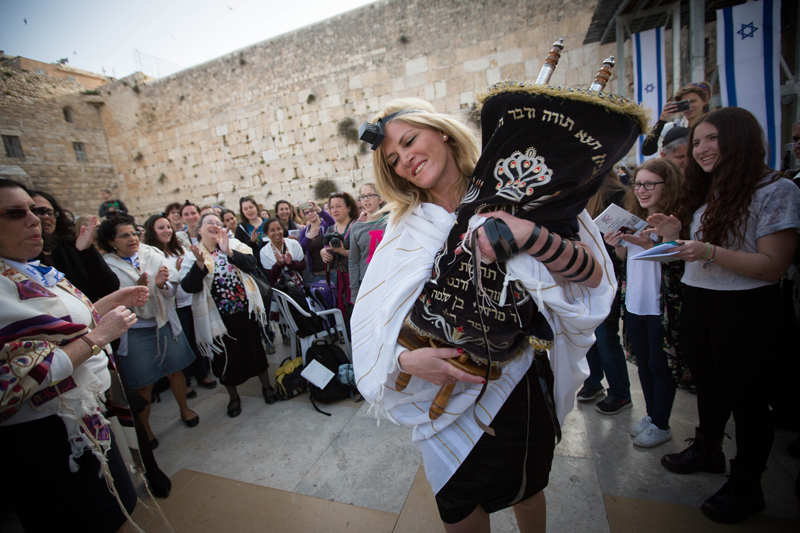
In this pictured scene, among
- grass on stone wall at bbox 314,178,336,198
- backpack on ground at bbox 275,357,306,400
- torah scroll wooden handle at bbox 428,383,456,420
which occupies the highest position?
grass on stone wall at bbox 314,178,336,198

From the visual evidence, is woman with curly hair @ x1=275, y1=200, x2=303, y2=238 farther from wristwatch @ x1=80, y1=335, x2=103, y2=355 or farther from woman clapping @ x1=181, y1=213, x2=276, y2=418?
wristwatch @ x1=80, y1=335, x2=103, y2=355

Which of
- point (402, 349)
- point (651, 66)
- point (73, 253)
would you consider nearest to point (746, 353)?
point (402, 349)

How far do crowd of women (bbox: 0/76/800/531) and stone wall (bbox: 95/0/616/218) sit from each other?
21.3 feet

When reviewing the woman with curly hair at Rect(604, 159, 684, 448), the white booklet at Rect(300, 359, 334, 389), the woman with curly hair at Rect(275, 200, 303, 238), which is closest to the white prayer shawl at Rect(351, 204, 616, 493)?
the woman with curly hair at Rect(604, 159, 684, 448)

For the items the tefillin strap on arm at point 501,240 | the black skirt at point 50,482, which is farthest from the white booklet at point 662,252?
the black skirt at point 50,482

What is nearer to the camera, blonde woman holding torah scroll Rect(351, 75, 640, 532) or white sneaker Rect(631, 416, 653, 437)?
blonde woman holding torah scroll Rect(351, 75, 640, 532)

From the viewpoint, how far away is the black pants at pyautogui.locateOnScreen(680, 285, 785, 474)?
1580mm

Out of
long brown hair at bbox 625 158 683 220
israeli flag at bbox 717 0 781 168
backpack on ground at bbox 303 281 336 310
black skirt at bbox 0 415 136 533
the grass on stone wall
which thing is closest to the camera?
black skirt at bbox 0 415 136 533

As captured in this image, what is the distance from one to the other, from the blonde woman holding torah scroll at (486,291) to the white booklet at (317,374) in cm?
201

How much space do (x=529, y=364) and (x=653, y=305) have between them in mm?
1570

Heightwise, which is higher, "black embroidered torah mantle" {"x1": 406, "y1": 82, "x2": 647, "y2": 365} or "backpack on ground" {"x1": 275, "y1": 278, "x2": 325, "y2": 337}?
"black embroidered torah mantle" {"x1": 406, "y1": 82, "x2": 647, "y2": 365}

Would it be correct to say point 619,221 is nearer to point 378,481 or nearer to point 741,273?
point 741,273

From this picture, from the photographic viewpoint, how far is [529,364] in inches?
46.6

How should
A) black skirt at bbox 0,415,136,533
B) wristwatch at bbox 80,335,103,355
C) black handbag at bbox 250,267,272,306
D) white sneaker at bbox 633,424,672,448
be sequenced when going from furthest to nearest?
black handbag at bbox 250,267,272,306 → white sneaker at bbox 633,424,672,448 → wristwatch at bbox 80,335,103,355 → black skirt at bbox 0,415,136,533
